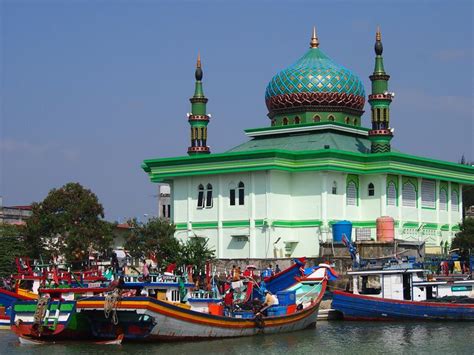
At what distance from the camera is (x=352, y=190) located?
5622 centimetres

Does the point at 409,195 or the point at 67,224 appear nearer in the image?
the point at 67,224

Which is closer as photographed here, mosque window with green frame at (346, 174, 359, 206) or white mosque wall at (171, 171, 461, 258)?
white mosque wall at (171, 171, 461, 258)

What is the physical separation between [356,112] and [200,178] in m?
9.82

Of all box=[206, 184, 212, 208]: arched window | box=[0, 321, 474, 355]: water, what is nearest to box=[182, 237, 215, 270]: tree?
box=[206, 184, 212, 208]: arched window

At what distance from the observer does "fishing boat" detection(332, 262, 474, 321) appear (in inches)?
1636

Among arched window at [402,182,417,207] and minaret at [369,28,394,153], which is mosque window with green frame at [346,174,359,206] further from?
arched window at [402,182,417,207]

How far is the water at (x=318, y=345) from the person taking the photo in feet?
107

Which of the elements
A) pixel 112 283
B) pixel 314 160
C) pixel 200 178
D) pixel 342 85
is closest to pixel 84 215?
pixel 200 178

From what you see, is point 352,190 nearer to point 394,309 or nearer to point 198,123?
point 198,123

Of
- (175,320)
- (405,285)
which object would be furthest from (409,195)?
(175,320)

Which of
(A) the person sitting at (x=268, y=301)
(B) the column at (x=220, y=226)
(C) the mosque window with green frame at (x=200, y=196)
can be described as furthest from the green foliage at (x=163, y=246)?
(A) the person sitting at (x=268, y=301)

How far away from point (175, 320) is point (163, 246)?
19724mm

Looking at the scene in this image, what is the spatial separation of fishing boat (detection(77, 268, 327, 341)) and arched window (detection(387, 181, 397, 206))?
1970cm

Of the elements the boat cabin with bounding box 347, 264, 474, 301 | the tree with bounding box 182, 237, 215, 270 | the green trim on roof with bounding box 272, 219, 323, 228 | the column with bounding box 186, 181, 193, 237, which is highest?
the column with bounding box 186, 181, 193, 237
